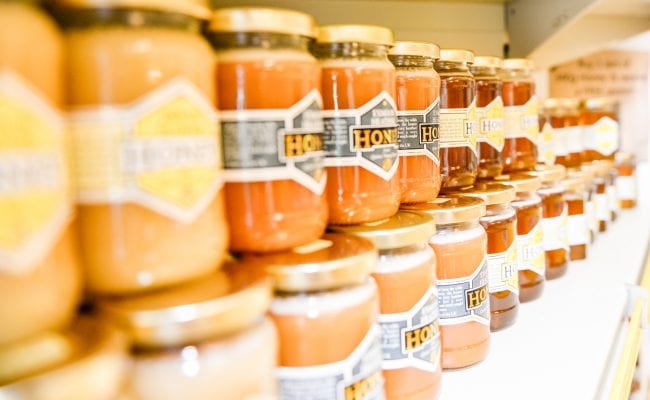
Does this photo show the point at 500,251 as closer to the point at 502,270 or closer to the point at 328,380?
the point at 502,270

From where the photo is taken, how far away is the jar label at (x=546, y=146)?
162cm

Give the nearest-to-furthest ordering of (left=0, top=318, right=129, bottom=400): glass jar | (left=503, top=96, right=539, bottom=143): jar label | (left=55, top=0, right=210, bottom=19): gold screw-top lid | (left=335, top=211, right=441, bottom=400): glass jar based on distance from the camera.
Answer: (left=0, top=318, right=129, bottom=400): glass jar → (left=55, top=0, right=210, bottom=19): gold screw-top lid → (left=335, top=211, right=441, bottom=400): glass jar → (left=503, top=96, right=539, bottom=143): jar label

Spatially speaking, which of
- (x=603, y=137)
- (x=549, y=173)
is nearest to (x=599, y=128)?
(x=603, y=137)

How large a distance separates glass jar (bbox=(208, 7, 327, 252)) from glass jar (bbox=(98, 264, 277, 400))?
0.45ft

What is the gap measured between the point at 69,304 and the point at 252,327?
0.49ft

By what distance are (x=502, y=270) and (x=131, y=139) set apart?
0.73 meters

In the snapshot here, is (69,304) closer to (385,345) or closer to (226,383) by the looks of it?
(226,383)

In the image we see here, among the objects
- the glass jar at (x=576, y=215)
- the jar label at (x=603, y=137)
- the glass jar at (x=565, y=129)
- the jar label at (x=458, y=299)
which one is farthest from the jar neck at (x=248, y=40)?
the jar label at (x=603, y=137)

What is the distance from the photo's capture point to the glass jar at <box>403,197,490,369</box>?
35.4 inches

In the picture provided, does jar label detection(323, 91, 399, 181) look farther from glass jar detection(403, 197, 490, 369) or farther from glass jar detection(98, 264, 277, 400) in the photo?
glass jar detection(98, 264, 277, 400)

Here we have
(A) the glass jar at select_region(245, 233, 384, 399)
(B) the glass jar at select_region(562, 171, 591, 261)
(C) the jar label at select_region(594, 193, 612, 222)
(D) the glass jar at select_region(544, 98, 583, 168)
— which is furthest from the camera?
(C) the jar label at select_region(594, 193, 612, 222)

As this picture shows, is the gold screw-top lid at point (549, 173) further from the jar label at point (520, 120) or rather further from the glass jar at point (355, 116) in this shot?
the glass jar at point (355, 116)

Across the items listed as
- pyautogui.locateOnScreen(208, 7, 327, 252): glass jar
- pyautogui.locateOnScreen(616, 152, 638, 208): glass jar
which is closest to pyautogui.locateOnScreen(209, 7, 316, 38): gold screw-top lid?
pyautogui.locateOnScreen(208, 7, 327, 252): glass jar

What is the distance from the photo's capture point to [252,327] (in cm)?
55
